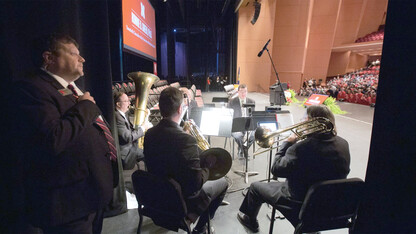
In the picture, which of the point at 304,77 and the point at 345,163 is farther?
the point at 304,77

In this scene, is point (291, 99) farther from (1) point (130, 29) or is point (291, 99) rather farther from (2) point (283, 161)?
(2) point (283, 161)

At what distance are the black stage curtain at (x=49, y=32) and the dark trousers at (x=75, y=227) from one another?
478 millimetres

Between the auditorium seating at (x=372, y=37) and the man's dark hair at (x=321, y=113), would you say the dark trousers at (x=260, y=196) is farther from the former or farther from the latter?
the auditorium seating at (x=372, y=37)

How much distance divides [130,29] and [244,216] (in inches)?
206

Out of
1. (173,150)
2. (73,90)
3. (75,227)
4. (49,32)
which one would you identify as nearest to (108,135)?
(73,90)

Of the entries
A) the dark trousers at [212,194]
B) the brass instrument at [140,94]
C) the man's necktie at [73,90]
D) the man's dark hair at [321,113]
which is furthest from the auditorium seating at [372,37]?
the man's necktie at [73,90]

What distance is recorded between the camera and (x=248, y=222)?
2.44 meters

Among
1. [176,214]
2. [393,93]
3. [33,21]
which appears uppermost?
[33,21]

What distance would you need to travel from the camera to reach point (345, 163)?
167cm

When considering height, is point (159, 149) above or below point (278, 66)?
below

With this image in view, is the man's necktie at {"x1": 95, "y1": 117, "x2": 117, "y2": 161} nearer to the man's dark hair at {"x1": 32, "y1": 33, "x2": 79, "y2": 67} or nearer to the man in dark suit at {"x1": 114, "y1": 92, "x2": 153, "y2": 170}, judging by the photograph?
the man's dark hair at {"x1": 32, "y1": 33, "x2": 79, "y2": 67}

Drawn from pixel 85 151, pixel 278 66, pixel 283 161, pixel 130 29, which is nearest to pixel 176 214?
pixel 85 151

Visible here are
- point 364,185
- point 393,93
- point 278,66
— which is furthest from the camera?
point 278,66

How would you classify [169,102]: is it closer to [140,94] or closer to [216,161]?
[216,161]
